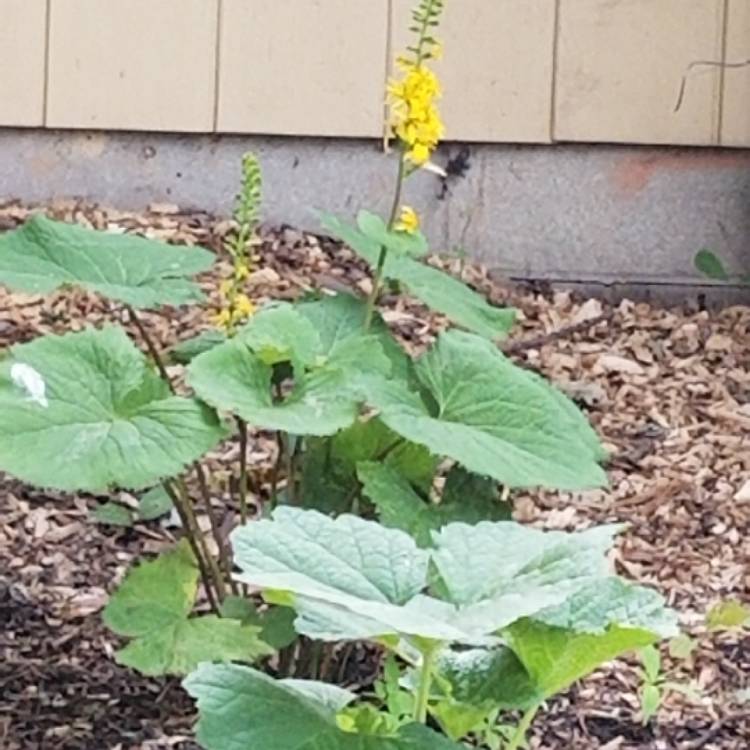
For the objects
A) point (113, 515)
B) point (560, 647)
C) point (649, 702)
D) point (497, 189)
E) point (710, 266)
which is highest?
point (497, 189)

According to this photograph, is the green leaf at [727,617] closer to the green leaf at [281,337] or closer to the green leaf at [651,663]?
the green leaf at [651,663]

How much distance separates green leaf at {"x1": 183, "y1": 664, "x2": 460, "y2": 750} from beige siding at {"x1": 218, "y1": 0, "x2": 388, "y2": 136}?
2015 mm

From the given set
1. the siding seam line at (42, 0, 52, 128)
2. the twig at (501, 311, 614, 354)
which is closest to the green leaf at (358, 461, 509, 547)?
the twig at (501, 311, 614, 354)

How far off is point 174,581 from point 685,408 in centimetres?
116

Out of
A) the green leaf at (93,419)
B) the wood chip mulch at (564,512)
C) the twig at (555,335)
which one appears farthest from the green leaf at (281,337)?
the twig at (555,335)

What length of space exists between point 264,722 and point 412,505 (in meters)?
0.65

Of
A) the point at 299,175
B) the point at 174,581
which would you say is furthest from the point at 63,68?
the point at 174,581

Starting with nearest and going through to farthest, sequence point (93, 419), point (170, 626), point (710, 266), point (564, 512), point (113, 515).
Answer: point (93, 419)
point (170, 626)
point (113, 515)
point (564, 512)
point (710, 266)

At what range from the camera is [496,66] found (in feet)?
11.7

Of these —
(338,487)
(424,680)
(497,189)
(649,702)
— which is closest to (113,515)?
(338,487)

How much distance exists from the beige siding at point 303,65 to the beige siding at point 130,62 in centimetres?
4

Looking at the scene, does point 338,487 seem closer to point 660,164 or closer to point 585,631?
point 585,631

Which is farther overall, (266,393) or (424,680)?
(266,393)

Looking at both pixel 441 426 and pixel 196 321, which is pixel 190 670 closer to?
pixel 441 426
